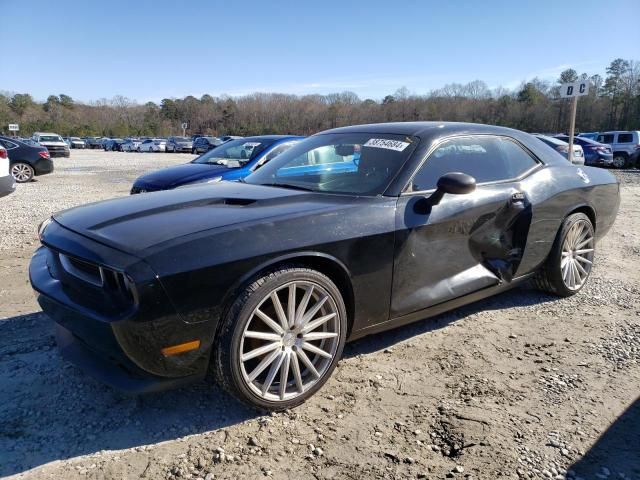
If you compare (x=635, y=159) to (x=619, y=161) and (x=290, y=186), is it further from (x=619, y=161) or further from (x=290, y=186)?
(x=290, y=186)

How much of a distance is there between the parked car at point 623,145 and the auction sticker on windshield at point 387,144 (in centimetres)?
2247

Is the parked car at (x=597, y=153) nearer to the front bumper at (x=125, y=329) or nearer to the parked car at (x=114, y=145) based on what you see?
the front bumper at (x=125, y=329)

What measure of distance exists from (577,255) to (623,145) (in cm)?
2125

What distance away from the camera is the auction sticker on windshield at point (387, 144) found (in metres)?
3.14

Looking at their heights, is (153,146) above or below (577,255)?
below

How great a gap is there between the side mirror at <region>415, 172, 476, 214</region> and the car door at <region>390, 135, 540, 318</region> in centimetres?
2

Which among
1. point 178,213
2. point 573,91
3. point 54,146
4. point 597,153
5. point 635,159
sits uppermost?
point 573,91

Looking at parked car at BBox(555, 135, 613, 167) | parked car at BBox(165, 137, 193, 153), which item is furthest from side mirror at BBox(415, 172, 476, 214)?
parked car at BBox(165, 137, 193, 153)

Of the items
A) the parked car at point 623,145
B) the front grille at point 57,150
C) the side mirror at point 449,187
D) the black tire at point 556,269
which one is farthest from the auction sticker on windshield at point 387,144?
the front grille at point 57,150

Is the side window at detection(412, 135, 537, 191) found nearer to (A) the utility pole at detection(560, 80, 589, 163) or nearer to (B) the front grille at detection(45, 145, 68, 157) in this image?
(A) the utility pole at detection(560, 80, 589, 163)

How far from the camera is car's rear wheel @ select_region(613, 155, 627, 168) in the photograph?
2145 centimetres

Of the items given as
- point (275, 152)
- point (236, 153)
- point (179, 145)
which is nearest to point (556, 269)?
point (275, 152)

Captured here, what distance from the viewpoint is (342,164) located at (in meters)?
3.40

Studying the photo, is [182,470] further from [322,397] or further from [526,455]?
[526,455]
